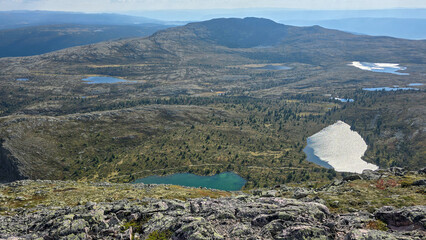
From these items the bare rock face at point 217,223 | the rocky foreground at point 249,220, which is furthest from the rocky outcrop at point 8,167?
the bare rock face at point 217,223

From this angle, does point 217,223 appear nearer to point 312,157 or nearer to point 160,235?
point 160,235

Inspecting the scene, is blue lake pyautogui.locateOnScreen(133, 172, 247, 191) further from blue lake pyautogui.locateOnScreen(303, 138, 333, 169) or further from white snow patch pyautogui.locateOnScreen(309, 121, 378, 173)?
white snow patch pyautogui.locateOnScreen(309, 121, 378, 173)

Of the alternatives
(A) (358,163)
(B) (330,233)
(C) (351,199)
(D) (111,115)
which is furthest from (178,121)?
(B) (330,233)

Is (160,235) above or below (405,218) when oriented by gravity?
below

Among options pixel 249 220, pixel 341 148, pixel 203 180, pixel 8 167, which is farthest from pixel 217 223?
pixel 341 148

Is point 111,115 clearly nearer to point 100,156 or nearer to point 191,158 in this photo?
point 100,156

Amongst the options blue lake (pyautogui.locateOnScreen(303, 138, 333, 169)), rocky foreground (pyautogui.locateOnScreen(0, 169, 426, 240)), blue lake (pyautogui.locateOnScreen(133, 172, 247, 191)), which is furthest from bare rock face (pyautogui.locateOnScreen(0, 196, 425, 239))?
blue lake (pyautogui.locateOnScreen(303, 138, 333, 169))

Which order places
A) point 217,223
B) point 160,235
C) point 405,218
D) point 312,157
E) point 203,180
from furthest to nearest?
point 312,157 < point 203,180 < point 217,223 < point 405,218 < point 160,235

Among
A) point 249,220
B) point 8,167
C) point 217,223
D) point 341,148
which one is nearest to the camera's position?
point 217,223
